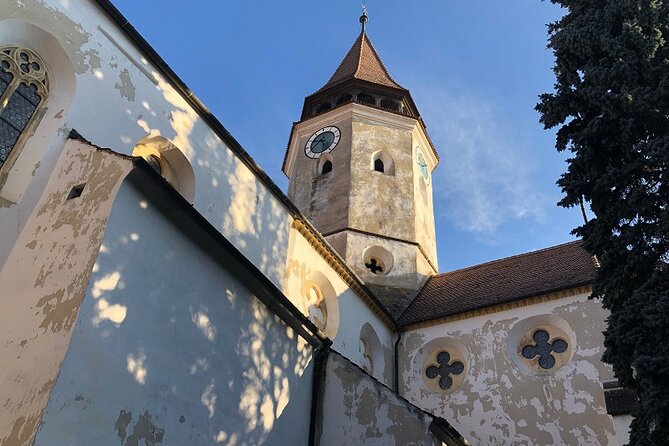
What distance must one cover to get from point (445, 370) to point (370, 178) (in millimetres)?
6750

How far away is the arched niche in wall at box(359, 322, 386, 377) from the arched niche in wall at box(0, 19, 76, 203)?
8583mm

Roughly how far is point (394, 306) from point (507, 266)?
11.4 feet

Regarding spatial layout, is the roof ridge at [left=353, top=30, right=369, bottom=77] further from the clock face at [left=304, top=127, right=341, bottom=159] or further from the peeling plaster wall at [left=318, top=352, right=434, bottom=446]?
the peeling plaster wall at [left=318, top=352, right=434, bottom=446]

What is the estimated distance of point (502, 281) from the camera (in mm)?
15242

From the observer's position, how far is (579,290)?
12805 mm

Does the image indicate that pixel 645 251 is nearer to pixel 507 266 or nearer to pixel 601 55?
pixel 601 55

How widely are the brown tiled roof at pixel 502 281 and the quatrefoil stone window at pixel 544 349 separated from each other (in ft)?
3.10

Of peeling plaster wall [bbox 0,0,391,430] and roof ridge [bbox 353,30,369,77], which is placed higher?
roof ridge [bbox 353,30,369,77]

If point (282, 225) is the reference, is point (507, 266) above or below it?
above

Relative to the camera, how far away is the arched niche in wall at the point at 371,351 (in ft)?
44.9

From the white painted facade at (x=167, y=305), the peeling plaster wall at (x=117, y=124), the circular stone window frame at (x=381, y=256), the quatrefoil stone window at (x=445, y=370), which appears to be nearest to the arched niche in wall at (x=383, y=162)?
the circular stone window frame at (x=381, y=256)

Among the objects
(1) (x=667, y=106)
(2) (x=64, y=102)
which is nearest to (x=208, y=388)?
(2) (x=64, y=102)

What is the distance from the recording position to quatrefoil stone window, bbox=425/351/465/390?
13.6m

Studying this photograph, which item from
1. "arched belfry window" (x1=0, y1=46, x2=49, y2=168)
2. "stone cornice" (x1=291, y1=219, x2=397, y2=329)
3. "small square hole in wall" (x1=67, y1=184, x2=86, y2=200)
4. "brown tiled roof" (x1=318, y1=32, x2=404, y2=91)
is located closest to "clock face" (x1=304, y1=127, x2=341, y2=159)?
"brown tiled roof" (x1=318, y1=32, x2=404, y2=91)
